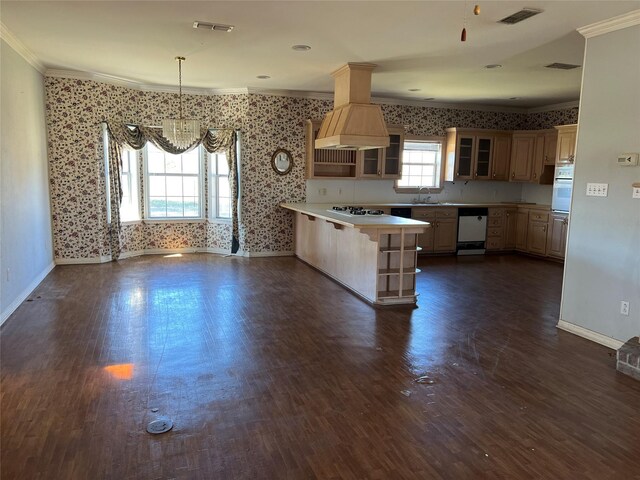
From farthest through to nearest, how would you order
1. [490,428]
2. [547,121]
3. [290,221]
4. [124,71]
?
1. [547,121]
2. [290,221]
3. [124,71]
4. [490,428]

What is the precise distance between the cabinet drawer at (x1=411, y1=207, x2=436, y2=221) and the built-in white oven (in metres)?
2.01

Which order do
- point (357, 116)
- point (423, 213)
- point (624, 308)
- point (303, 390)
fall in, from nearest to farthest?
point (303, 390), point (624, 308), point (357, 116), point (423, 213)

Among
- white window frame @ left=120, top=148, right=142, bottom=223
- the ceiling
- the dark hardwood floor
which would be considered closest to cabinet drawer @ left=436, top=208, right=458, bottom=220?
the ceiling

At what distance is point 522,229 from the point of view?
28.1 feet

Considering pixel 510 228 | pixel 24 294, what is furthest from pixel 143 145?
pixel 510 228

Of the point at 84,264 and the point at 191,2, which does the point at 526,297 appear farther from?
the point at 84,264

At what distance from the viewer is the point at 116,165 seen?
23.1ft

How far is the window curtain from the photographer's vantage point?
23.0ft

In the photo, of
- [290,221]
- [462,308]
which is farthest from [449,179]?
[462,308]

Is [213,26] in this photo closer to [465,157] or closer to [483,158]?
[465,157]

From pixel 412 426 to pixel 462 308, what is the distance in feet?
8.61

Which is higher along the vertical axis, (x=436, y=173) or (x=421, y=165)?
(x=421, y=165)

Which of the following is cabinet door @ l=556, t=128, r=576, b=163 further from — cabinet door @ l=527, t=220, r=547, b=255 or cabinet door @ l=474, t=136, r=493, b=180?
cabinet door @ l=474, t=136, r=493, b=180

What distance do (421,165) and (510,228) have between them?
2.07 metres
